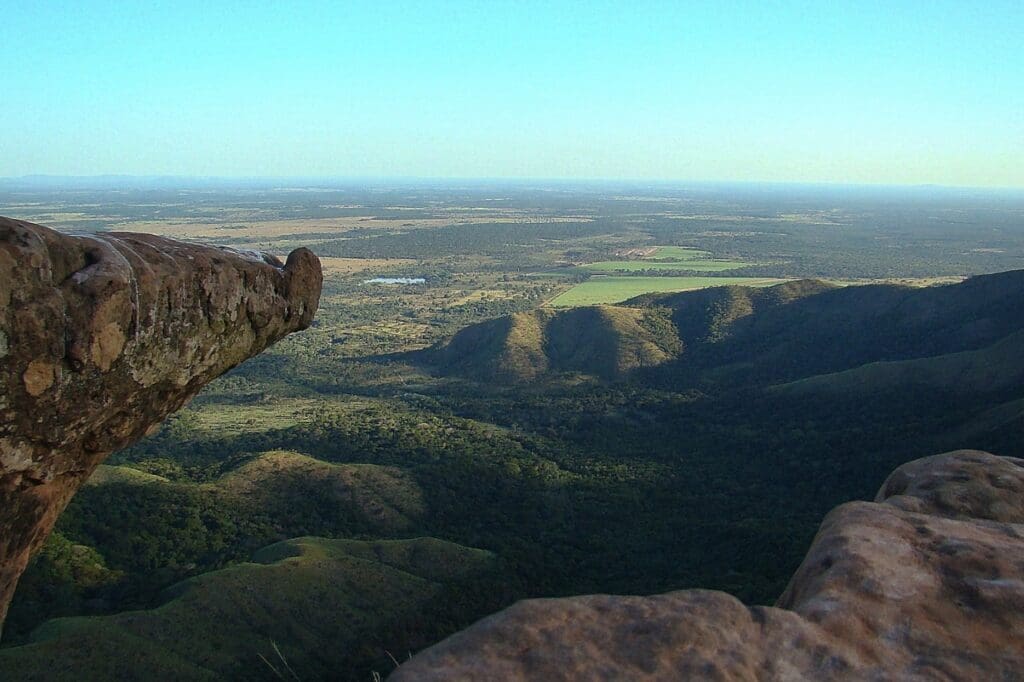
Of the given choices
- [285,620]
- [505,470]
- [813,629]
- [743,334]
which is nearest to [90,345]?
[813,629]

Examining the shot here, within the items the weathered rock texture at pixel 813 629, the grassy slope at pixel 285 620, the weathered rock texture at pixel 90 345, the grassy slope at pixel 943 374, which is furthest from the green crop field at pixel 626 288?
the weathered rock texture at pixel 813 629

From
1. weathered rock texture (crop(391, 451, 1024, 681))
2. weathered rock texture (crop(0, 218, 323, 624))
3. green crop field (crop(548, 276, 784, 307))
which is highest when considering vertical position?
weathered rock texture (crop(0, 218, 323, 624))

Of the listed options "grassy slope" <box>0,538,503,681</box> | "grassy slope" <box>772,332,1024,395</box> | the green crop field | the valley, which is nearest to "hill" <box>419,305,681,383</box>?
the valley

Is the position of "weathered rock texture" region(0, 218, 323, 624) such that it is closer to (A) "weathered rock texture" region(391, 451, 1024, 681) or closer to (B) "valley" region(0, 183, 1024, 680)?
(B) "valley" region(0, 183, 1024, 680)

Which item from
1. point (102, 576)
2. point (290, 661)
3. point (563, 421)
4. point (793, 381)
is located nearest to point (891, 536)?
point (290, 661)

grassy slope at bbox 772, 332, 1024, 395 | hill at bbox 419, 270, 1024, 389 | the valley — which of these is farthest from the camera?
hill at bbox 419, 270, 1024, 389

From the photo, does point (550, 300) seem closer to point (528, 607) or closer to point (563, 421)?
point (563, 421)
